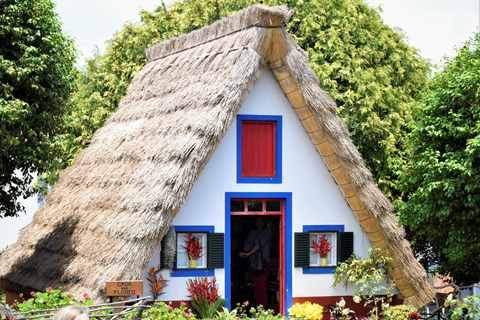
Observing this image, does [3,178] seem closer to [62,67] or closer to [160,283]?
[62,67]

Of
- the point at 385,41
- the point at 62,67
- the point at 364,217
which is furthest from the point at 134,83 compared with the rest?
the point at 385,41

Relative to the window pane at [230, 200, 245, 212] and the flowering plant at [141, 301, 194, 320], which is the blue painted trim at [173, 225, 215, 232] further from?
the flowering plant at [141, 301, 194, 320]

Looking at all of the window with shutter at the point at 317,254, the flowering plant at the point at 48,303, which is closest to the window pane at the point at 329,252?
the window with shutter at the point at 317,254

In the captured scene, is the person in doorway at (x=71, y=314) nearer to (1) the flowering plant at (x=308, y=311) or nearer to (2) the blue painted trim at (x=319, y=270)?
(1) the flowering plant at (x=308, y=311)

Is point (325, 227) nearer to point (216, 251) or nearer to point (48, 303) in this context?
point (216, 251)

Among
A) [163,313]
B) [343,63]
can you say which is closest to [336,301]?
[163,313]

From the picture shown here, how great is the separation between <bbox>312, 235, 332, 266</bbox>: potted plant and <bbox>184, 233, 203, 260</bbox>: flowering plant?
7.51ft

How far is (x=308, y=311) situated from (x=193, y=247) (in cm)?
234

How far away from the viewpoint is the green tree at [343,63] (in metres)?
18.4

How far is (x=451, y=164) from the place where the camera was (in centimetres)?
1171

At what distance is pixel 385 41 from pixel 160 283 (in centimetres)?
1281

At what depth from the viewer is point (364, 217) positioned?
1162 cm

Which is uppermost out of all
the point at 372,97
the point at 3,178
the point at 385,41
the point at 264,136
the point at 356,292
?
the point at 385,41

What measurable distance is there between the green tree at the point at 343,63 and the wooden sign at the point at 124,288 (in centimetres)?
999
